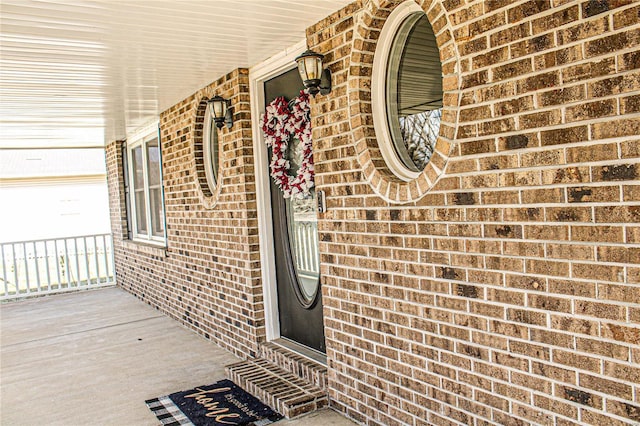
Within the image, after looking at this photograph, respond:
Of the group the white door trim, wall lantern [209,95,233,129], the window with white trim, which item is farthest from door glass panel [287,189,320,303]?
the window with white trim

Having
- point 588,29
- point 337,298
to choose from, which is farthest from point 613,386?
point 337,298

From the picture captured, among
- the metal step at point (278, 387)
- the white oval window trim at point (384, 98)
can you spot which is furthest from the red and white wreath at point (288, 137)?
the metal step at point (278, 387)

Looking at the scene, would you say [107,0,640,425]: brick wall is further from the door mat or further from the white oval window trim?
the door mat

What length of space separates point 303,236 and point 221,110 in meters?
1.41

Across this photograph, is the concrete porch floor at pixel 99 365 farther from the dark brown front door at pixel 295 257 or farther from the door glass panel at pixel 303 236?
the door glass panel at pixel 303 236

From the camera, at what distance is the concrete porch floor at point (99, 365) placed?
382 cm

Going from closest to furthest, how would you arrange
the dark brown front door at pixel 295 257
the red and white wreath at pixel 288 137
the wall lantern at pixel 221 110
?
the red and white wreath at pixel 288 137 → the dark brown front door at pixel 295 257 → the wall lantern at pixel 221 110

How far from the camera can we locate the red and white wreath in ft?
12.5

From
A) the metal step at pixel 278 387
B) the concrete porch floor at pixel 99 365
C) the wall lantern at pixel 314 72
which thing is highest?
the wall lantern at pixel 314 72

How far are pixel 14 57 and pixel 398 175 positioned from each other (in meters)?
2.92

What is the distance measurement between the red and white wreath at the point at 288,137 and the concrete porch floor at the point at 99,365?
1.64 m

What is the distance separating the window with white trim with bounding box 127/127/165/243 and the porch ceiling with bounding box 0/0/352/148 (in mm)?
1416

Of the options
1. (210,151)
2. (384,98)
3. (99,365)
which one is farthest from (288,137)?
(99,365)

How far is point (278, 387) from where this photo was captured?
12.2 feet
